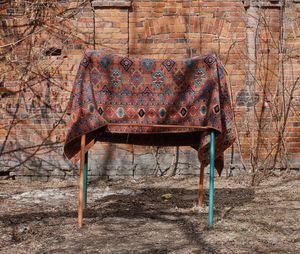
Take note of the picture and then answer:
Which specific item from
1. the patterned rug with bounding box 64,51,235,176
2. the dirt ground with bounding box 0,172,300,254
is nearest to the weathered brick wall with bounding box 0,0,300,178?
the dirt ground with bounding box 0,172,300,254

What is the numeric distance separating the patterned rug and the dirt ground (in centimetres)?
88

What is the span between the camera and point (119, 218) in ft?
17.5

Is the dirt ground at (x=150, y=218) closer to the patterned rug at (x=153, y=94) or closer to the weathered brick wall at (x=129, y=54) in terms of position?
the weathered brick wall at (x=129, y=54)

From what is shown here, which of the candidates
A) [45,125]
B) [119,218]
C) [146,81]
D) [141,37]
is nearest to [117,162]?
[45,125]

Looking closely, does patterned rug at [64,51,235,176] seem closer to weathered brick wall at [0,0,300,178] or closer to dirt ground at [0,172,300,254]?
dirt ground at [0,172,300,254]

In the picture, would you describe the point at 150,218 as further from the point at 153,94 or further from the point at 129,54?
the point at 129,54

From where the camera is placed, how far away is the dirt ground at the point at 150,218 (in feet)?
14.2

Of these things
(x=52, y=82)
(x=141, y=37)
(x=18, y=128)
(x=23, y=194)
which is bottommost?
(x=23, y=194)

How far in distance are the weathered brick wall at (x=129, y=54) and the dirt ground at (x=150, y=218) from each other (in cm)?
40

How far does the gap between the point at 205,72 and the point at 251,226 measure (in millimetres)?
1561

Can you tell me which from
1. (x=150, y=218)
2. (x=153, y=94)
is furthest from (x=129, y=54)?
(x=150, y=218)

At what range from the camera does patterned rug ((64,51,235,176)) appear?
4887 mm

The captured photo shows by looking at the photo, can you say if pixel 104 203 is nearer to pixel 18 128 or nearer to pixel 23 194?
pixel 23 194

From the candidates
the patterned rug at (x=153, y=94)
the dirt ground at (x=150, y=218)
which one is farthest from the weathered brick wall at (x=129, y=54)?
the patterned rug at (x=153, y=94)
